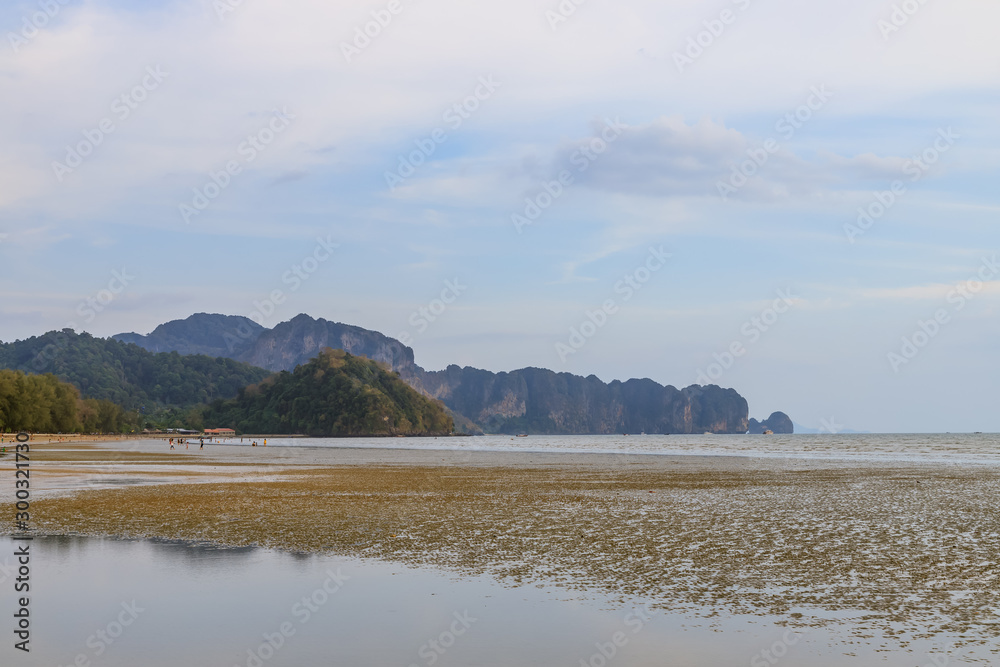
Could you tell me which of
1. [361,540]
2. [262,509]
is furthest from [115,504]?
[361,540]

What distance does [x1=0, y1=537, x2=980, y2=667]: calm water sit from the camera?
11.1 metres

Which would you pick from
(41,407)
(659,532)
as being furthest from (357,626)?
(41,407)

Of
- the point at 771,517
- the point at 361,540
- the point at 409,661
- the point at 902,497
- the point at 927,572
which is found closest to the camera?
the point at 409,661

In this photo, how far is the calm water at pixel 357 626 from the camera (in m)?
11.1

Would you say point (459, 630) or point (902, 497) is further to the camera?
point (902, 497)

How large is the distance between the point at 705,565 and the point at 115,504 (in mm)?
21296

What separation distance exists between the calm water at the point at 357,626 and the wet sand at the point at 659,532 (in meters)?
1.05

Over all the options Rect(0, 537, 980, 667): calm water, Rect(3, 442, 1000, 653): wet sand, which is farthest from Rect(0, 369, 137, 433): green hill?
Rect(0, 537, 980, 667): calm water

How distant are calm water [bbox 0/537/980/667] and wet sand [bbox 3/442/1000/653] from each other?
41.2 inches

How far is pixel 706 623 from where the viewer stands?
12.8 meters

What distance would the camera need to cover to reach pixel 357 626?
12750 millimetres

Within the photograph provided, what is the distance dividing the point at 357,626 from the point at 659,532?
11.4 metres

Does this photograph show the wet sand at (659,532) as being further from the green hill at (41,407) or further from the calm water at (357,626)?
the green hill at (41,407)

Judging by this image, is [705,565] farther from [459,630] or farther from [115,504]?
[115,504]
